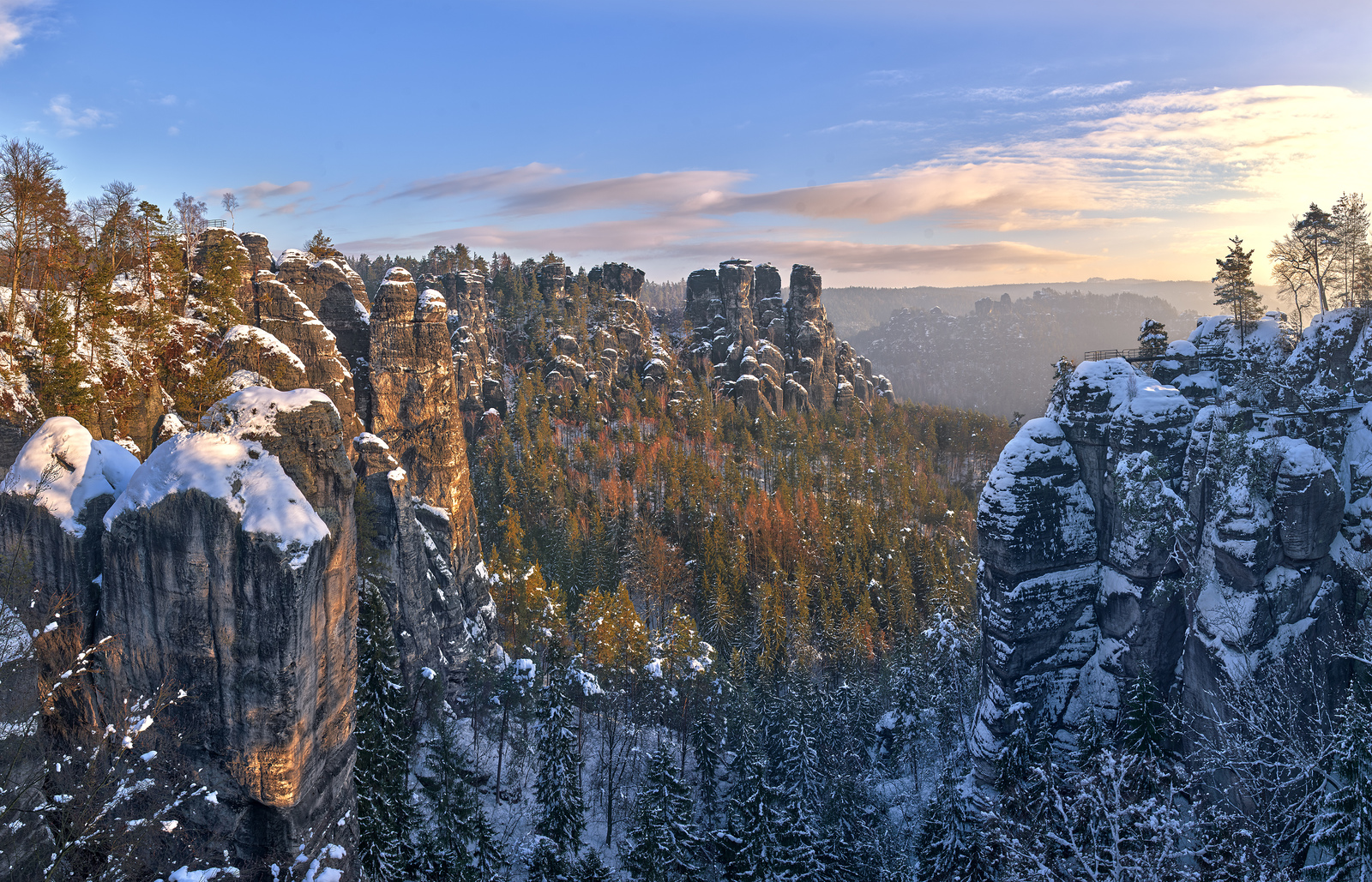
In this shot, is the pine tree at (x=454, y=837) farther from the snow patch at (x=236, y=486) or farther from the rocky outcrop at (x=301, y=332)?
the rocky outcrop at (x=301, y=332)

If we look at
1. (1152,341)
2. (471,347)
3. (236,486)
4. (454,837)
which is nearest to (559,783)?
(454,837)

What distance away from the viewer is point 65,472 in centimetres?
1590

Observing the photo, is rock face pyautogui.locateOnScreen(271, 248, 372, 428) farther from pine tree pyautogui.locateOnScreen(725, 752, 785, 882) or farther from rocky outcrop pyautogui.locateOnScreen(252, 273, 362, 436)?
pine tree pyautogui.locateOnScreen(725, 752, 785, 882)

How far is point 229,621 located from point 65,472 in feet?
18.9

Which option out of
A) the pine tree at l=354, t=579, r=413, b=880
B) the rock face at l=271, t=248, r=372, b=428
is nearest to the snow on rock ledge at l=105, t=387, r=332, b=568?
the pine tree at l=354, t=579, r=413, b=880

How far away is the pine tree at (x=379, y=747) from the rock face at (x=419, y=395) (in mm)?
14365

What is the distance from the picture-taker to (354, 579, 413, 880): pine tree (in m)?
21.4

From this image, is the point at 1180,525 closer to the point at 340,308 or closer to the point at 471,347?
the point at 340,308

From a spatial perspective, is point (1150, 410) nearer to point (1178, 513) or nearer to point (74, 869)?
point (1178, 513)

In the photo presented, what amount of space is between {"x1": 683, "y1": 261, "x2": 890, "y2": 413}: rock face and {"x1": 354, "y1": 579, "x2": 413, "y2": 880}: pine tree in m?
86.6

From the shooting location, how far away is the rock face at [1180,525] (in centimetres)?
2389

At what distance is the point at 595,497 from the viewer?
2815 inches

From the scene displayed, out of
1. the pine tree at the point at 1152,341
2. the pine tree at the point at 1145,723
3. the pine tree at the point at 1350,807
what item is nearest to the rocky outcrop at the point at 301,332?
the pine tree at the point at 1145,723

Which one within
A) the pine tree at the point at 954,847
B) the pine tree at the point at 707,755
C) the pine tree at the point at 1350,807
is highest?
the pine tree at the point at 1350,807
